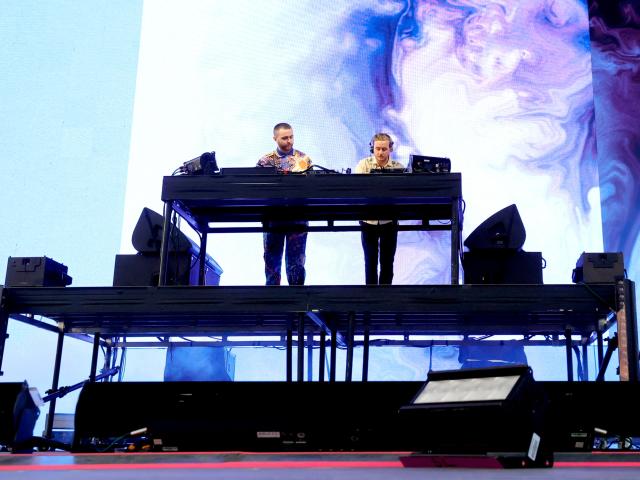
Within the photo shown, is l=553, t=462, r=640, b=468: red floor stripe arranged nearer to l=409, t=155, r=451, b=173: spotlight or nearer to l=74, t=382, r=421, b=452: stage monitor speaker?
l=74, t=382, r=421, b=452: stage monitor speaker

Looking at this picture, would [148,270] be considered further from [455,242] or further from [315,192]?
[455,242]

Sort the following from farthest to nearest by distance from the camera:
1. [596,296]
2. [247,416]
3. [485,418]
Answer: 1. [596,296]
2. [247,416]
3. [485,418]

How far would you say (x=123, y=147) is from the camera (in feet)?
19.1

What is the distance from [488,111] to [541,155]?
0.51 metres

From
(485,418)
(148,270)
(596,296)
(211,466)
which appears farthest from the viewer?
(148,270)

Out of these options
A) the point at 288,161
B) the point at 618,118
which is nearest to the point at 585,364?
the point at 618,118

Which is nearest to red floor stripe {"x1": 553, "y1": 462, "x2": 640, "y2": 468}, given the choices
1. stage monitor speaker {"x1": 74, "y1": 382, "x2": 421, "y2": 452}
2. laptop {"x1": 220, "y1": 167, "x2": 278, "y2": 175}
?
stage monitor speaker {"x1": 74, "y1": 382, "x2": 421, "y2": 452}

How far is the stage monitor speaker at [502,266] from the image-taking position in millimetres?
3850

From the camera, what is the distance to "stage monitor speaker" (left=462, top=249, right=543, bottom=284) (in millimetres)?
3850

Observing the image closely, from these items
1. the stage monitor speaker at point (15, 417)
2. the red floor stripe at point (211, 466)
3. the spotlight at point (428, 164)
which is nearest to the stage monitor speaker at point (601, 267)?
the spotlight at point (428, 164)

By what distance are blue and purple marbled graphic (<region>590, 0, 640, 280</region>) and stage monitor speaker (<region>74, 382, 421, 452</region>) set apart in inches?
131

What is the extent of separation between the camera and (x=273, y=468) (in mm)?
1986

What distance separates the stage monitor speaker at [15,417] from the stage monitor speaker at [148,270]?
101 cm

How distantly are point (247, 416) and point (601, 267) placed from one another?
177 cm
